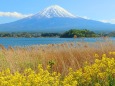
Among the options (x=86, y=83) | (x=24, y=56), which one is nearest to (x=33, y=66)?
(x=24, y=56)

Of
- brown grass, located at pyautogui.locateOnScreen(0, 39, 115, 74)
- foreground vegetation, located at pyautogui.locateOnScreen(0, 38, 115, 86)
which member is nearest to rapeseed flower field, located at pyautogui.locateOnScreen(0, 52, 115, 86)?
foreground vegetation, located at pyautogui.locateOnScreen(0, 38, 115, 86)

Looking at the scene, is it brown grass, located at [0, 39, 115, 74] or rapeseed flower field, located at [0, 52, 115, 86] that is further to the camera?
brown grass, located at [0, 39, 115, 74]

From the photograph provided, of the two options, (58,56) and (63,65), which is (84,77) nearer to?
(63,65)

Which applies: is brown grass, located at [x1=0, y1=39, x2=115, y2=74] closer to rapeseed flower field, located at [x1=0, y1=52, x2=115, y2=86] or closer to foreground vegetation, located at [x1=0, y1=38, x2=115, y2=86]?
foreground vegetation, located at [x1=0, y1=38, x2=115, y2=86]

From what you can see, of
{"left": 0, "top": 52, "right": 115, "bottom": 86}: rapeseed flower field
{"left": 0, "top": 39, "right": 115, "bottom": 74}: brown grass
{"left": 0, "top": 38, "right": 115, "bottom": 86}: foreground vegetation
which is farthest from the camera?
{"left": 0, "top": 39, "right": 115, "bottom": 74}: brown grass

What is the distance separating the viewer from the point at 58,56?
9758 millimetres

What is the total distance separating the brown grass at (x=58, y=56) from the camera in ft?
29.5

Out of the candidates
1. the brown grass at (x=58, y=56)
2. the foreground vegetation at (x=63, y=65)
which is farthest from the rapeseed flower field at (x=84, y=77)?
the brown grass at (x=58, y=56)

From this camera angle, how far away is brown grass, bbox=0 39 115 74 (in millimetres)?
8984

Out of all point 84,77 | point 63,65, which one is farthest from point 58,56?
A: point 84,77

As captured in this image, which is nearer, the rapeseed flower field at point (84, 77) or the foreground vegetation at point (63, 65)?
the rapeseed flower field at point (84, 77)

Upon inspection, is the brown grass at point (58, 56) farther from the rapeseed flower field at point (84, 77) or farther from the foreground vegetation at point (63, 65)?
the rapeseed flower field at point (84, 77)

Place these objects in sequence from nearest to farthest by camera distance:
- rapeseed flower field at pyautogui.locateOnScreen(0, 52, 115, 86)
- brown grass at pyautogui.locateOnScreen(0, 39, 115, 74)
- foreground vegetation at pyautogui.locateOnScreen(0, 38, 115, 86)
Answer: rapeseed flower field at pyautogui.locateOnScreen(0, 52, 115, 86)
foreground vegetation at pyautogui.locateOnScreen(0, 38, 115, 86)
brown grass at pyautogui.locateOnScreen(0, 39, 115, 74)

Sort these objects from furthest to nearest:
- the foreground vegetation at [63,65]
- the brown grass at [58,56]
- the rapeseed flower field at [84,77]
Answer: the brown grass at [58,56] → the foreground vegetation at [63,65] → the rapeseed flower field at [84,77]
